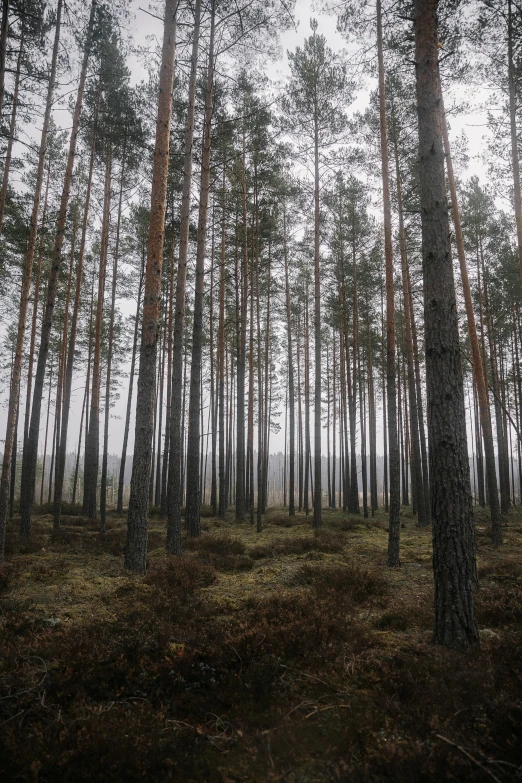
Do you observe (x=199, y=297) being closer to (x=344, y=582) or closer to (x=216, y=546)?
(x=216, y=546)

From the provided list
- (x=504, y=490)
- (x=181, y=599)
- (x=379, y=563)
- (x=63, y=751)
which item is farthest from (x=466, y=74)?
(x=504, y=490)

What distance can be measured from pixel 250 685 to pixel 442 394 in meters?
3.52

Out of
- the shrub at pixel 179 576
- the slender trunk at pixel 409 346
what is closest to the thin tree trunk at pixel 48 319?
the shrub at pixel 179 576

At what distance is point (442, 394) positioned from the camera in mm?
4477

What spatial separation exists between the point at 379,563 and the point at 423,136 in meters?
8.33

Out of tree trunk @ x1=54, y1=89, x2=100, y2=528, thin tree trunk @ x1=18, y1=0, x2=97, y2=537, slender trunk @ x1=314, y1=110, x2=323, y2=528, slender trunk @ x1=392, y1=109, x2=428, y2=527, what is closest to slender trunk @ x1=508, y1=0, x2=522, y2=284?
slender trunk @ x1=392, y1=109, x2=428, y2=527

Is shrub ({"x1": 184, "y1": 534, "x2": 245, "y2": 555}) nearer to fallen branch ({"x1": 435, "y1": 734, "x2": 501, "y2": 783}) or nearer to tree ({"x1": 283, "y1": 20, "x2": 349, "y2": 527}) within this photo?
tree ({"x1": 283, "y1": 20, "x2": 349, "y2": 527})

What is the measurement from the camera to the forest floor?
95.7 inches

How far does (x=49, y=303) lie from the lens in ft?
35.6

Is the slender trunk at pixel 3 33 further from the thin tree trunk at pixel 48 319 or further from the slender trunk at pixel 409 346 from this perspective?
the slender trunk at pixel 409 346

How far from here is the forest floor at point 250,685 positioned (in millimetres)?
2432

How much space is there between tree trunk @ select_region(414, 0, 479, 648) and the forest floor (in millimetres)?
462

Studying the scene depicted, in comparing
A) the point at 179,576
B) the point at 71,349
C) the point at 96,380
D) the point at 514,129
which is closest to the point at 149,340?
the point at 179,576

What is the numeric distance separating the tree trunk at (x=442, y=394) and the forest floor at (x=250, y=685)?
0.46m
